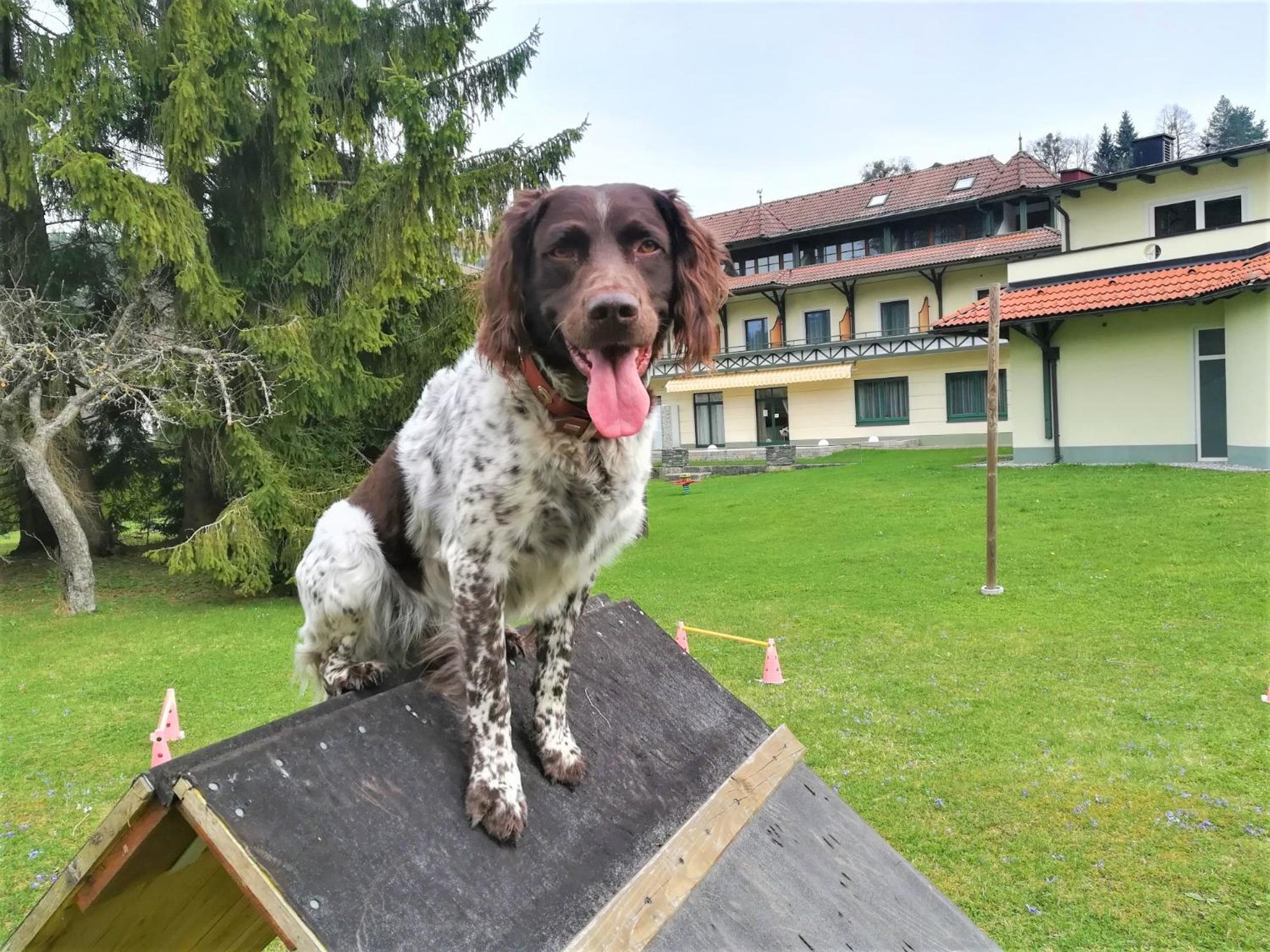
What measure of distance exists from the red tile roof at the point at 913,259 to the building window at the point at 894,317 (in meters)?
1.52

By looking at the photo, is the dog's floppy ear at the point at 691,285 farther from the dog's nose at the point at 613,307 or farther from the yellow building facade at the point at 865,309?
the yellow building facade at the point at 865,309

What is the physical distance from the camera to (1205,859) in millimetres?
3574

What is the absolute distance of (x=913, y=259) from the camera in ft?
93.0

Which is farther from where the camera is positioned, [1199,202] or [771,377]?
[771,377]

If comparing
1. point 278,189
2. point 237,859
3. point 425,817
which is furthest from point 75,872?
point 278,189

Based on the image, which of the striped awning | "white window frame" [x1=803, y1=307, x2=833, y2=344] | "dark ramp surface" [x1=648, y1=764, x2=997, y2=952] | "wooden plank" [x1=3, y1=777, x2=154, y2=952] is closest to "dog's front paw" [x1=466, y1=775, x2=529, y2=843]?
"dark ramp surface" [x1=648, y1=764, x2=997, y2=952]

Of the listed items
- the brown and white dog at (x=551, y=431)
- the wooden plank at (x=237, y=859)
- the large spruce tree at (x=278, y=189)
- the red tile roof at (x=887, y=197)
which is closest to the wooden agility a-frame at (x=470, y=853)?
the wooden plank at (x=237, y=859)

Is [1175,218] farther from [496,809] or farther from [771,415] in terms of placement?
[496,809]

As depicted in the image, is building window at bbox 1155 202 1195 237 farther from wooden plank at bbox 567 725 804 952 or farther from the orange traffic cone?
the orange traffic cone

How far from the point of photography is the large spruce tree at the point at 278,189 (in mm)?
9703

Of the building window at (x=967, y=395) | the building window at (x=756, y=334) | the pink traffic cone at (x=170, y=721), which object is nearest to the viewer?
the pink traffic cone at (x=170, y=721)

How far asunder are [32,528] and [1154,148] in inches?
1060

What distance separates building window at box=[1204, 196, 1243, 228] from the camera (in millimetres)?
17766

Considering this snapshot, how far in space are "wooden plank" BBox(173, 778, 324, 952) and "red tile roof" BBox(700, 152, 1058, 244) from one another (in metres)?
26.5
